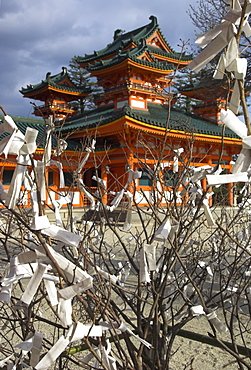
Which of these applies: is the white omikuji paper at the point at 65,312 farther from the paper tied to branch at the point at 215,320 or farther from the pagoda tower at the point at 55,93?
the pagoda tower at the point at 55,93

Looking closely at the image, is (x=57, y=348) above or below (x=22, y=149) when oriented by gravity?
below

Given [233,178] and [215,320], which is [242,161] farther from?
[215,320]

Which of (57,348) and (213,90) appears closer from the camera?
(57,348)

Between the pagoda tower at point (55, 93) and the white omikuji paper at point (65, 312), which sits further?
the pagoda tower at point (55, 93)

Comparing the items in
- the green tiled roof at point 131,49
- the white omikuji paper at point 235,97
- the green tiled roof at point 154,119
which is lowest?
the white omikuji paper at point 235,97

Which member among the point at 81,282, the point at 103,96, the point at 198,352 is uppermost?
the point at 103,96

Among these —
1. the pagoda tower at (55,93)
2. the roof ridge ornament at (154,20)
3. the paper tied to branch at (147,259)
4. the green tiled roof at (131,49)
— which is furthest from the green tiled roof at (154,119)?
the paper tied to branch at (147,259)

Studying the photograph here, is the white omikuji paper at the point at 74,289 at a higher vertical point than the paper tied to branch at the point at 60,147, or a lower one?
lower

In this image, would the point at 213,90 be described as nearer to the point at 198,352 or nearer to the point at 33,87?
the point at 198,352

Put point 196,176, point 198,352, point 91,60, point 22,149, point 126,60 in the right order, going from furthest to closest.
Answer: point 91,60 → point 126,60 → point 198,352 → point 196,176 → point 22,149

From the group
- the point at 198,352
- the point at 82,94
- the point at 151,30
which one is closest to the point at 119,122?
the point at 82,94

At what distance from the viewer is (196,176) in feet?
3.97

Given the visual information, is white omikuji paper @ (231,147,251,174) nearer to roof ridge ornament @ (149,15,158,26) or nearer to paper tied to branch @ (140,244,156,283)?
paper tied to branch @ (140,244,156,283)

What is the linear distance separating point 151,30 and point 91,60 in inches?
129
